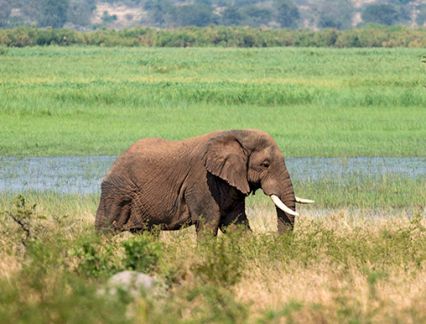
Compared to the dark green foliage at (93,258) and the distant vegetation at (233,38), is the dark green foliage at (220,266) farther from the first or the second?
A: the distant vegetation at (233,38)

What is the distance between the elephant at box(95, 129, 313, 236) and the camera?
10383 millimetres

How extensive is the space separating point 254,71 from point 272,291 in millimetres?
34326

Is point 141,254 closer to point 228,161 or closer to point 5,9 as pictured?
point 228,161

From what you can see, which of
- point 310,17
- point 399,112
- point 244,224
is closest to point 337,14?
point 310,17

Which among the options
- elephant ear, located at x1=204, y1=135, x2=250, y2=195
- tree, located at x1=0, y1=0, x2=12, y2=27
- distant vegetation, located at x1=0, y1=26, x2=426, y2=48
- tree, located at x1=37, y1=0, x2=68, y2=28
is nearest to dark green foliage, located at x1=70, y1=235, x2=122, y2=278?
elephant ear, located at x1=204, y1=135, x2=250, y2=195

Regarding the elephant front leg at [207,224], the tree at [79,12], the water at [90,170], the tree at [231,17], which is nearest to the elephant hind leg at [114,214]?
the elephant front leg at [207,224]

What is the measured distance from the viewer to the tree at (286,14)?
5049 inches

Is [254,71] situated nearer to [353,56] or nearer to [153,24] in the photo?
[353,56]

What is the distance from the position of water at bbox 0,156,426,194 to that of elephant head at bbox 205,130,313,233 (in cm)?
576

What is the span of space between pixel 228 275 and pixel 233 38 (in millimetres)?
64147

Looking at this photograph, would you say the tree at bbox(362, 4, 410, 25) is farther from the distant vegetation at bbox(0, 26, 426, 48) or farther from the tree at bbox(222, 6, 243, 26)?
the distant vegetation at bbox(0, 26, 426, 48)

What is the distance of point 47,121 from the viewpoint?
25.0 meters

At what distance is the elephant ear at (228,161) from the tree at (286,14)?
118092mm

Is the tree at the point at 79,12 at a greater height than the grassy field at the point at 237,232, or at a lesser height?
lesser
